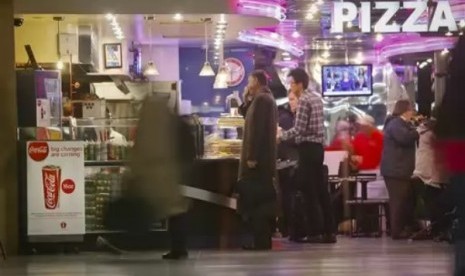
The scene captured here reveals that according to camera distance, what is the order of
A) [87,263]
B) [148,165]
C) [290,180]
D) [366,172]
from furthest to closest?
[366,172] < [290,180] < [87,263] < [148,165]

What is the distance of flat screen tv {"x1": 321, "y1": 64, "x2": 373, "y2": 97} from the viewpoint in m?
17.0

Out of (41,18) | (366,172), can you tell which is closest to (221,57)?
(366,172)

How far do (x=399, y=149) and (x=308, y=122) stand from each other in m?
1.49

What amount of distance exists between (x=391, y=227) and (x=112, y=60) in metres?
5.03

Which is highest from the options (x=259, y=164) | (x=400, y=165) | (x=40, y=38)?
(x=40, y=38)

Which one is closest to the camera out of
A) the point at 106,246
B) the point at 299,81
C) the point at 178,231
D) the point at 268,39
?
the point at 178,231

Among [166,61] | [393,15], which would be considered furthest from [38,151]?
[166,61]

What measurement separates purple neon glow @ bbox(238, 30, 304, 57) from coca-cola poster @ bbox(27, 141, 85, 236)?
4.91 meters

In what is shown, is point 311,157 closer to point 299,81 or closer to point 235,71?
point 299,81

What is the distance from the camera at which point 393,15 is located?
11977 mm

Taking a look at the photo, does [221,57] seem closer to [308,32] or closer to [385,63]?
[308,32]

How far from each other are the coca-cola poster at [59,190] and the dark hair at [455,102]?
209 inches

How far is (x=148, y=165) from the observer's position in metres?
6.36

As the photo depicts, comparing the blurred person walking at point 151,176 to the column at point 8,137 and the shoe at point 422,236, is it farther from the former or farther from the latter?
the shoe at point 422,236
